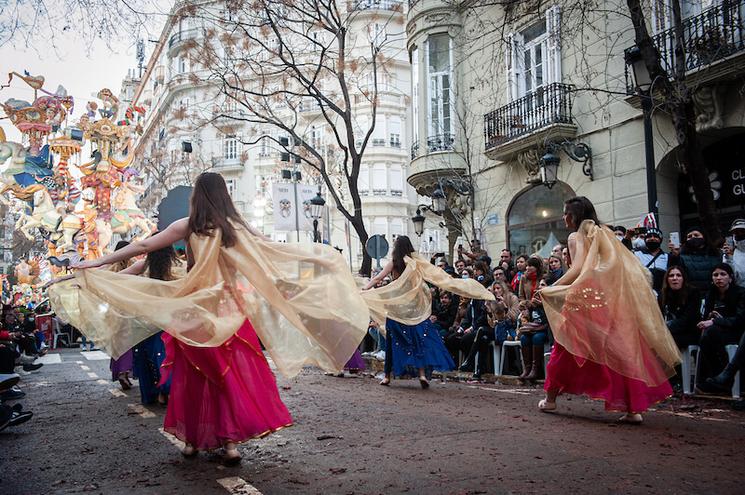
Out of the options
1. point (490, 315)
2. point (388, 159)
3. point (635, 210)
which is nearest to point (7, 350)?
point (490, 315)

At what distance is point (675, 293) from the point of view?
847cm

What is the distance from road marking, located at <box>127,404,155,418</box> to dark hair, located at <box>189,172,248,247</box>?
10.3ft

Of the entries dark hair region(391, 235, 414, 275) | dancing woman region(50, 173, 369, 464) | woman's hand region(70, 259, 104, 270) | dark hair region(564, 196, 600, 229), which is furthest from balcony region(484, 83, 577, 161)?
woman's hand region(70, 259, 104, 270)

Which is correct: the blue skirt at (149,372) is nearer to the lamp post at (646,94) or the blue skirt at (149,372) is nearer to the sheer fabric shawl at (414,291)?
the sheer fabric shawl at (414,291)

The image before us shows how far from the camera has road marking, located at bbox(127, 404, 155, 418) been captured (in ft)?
24.4

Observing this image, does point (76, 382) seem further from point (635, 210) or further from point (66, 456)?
point (635, 210)

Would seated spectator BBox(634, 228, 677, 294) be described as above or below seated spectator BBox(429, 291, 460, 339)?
above

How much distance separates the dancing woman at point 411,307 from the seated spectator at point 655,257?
2217mm

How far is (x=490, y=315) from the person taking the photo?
37.2 feet

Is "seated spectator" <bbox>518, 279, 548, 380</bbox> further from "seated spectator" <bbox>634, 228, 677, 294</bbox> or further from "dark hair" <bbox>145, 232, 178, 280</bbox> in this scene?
"dark hair" <bbox>145, 232, 178, 280</bbox>

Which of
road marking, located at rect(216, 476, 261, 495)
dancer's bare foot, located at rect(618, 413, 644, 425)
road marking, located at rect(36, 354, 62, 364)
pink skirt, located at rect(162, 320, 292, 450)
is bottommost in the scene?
road marking, located at rect(36, 354, 62, 364)

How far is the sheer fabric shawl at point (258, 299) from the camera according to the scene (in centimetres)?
488

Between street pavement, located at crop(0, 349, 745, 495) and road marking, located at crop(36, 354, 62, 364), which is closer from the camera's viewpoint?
street pavement, located at crop(0, 349, 745, 495)

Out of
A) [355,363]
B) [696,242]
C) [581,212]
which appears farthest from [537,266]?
[581,212]
